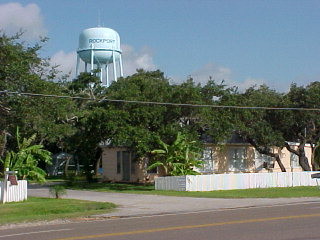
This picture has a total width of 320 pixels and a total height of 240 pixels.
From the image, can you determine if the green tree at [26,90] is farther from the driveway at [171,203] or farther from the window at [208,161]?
the window at [208,161]

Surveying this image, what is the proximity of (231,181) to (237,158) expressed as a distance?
29.0ft

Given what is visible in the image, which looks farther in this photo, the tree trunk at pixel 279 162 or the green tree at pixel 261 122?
the tree trunk at pixel 279 162

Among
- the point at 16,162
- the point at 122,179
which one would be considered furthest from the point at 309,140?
the point at 16,162

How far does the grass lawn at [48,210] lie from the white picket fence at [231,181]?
8831 millimetres

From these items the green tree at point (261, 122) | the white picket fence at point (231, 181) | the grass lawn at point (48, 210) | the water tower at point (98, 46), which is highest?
the water tower at point (98, 46)

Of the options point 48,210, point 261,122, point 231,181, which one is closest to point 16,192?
point 48,210

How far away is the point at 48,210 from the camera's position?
20609 mm

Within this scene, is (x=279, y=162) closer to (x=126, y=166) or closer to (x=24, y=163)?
(x=126, y=166)

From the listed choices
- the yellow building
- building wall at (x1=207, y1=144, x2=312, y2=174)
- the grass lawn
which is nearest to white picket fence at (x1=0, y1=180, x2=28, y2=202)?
the grass lawn

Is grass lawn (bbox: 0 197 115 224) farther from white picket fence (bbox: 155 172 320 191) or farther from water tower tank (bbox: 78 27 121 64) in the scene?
water tower tank (bbox: 78 27 121 64)

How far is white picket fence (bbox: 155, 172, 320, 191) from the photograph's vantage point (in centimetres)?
3092

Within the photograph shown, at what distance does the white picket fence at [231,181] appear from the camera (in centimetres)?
3092

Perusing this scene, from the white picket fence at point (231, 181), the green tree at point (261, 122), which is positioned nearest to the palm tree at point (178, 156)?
the white picket fence at point (231, 181)

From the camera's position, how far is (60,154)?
55.5 meters
